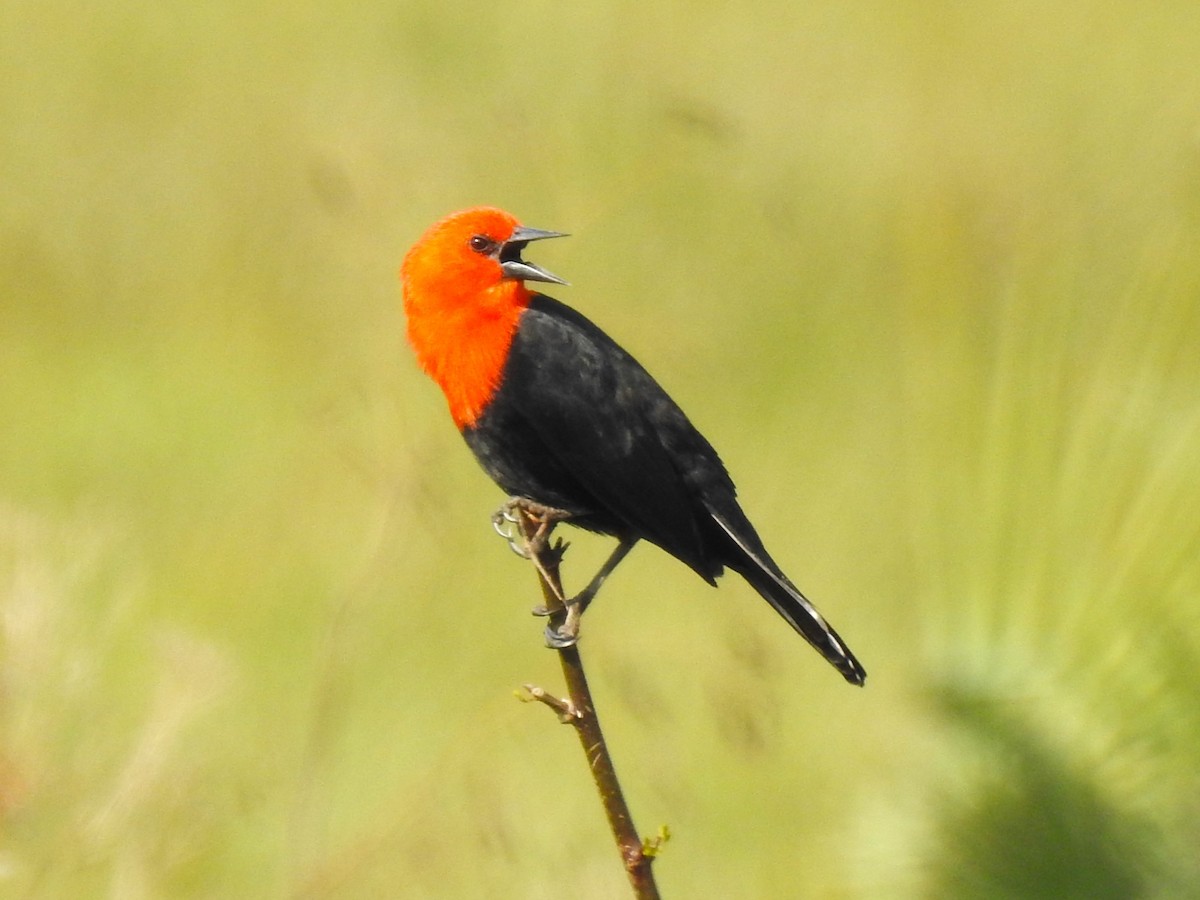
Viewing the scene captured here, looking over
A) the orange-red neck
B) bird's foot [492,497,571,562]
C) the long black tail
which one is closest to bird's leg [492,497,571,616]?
bird's foot [492,497,571,562]

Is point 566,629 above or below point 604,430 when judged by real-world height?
below

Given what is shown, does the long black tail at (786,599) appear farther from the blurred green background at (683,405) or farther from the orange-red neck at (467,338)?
the orange-red neck at (467,338)

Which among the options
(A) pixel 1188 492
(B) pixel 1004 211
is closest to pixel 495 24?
(B) pixel 1004 211

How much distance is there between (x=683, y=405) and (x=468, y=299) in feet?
7.87

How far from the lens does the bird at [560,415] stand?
3.35 m

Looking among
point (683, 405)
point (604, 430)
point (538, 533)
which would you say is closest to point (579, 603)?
point (604, 430)

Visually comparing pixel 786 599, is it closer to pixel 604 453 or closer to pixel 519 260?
pixel 604 453

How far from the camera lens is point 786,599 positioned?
10.8ft

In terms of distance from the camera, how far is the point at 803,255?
255 inches

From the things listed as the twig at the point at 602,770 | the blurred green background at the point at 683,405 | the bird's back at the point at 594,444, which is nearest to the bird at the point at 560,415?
the bird's back at the point at 594,444

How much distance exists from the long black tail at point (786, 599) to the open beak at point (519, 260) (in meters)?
0.58

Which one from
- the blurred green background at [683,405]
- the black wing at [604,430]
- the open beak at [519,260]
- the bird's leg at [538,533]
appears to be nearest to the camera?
the blurred green background at [683,405]

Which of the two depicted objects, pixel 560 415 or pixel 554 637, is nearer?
pixel 554 637

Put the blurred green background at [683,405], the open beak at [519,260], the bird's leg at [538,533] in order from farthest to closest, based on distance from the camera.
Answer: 1. the open beak at [519,260]
2. the bird's leg at [538,533]
3. the blurred green background at [683,405]
